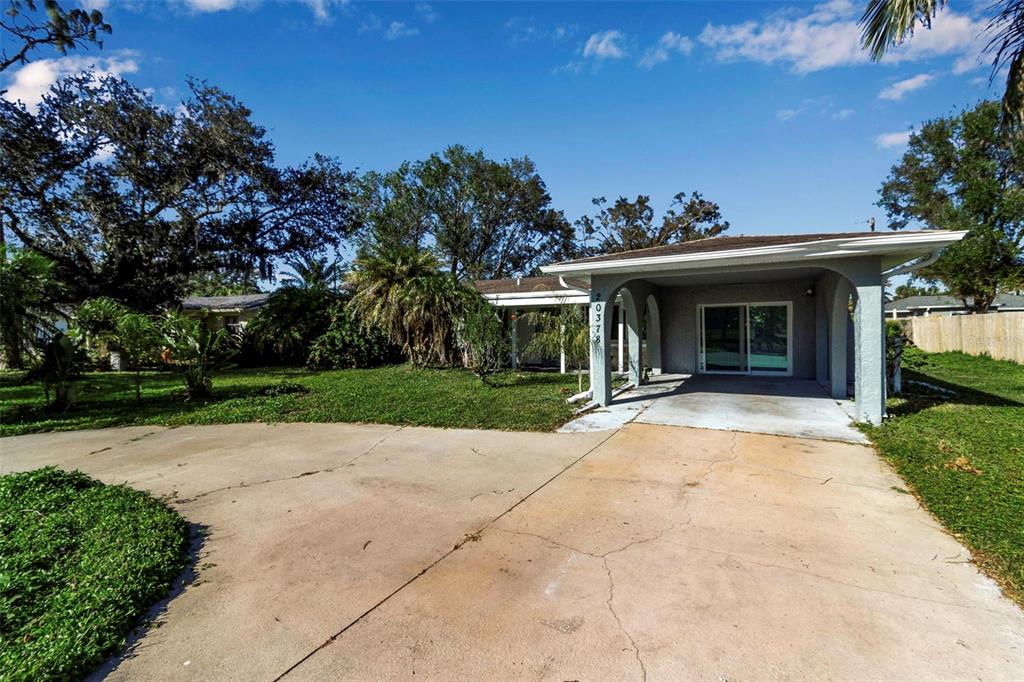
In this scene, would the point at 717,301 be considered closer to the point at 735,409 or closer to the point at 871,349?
the point at 735,409

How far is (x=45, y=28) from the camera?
47.1 ft


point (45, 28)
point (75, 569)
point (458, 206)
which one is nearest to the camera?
point (75, 569)

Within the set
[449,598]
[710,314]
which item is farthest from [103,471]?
[710,314]

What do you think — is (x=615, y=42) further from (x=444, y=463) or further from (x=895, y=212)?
(x=895, y=212)

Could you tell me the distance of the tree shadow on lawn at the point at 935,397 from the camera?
7953 mm

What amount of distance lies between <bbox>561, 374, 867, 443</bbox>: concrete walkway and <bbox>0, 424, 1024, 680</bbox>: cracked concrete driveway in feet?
4.74

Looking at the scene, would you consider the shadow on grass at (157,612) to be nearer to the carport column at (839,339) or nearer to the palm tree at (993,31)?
the palm tree at (993,31)

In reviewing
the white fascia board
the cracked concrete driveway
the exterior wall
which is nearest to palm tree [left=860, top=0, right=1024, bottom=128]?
the white fascia board

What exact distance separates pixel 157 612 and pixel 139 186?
810 inches

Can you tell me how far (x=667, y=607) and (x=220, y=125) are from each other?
21.9 meters

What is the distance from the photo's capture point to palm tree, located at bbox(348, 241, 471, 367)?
14531mm

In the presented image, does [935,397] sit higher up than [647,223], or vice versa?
[647,223]

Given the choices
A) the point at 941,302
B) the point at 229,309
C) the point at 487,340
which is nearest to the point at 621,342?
the point at 487,340

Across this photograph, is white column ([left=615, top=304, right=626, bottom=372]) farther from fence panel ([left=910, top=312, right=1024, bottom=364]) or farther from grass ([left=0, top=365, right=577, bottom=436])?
fence panel ([left=910, top=312, right=1024, bottom=364])
